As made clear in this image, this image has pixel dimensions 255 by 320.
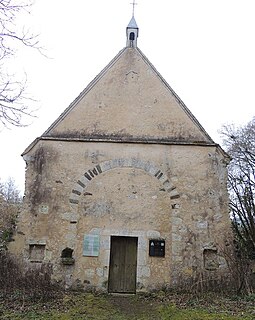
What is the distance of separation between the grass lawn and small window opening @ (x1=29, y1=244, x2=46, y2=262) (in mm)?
1391

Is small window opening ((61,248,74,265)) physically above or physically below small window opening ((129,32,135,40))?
below

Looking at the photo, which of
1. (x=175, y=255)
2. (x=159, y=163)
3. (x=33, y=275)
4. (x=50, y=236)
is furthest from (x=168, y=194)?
(x=33, y=275)

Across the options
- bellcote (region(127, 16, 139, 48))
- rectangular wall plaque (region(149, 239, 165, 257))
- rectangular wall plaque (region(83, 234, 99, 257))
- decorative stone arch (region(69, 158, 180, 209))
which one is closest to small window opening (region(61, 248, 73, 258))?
rectangular wall plaque (region(83, 234, 99, 257))

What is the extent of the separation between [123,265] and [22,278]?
2.71 metres

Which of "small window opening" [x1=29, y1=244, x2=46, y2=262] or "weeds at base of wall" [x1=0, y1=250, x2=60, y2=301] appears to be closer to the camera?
"weeds at base of wall" [x1=0, y1=250, x2=60, y2=301]

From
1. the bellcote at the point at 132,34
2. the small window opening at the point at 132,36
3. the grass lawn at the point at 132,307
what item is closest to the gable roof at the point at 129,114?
the bellcote at the point at 132,34

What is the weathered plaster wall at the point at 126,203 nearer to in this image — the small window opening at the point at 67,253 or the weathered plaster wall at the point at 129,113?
the small window opening at the point at 67,253

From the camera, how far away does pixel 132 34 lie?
1335cm

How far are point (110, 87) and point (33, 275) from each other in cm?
598

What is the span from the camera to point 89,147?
37.9 feet

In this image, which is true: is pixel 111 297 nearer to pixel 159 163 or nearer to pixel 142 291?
pixel 142 291

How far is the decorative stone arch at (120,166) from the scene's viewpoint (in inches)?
436

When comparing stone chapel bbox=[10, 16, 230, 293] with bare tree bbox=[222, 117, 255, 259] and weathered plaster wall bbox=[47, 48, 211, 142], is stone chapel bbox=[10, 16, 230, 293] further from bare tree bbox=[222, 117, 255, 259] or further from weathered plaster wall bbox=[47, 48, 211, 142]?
bare tree bbox=[222, 117, 255, 259]

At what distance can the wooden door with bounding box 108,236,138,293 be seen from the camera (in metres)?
10.7
